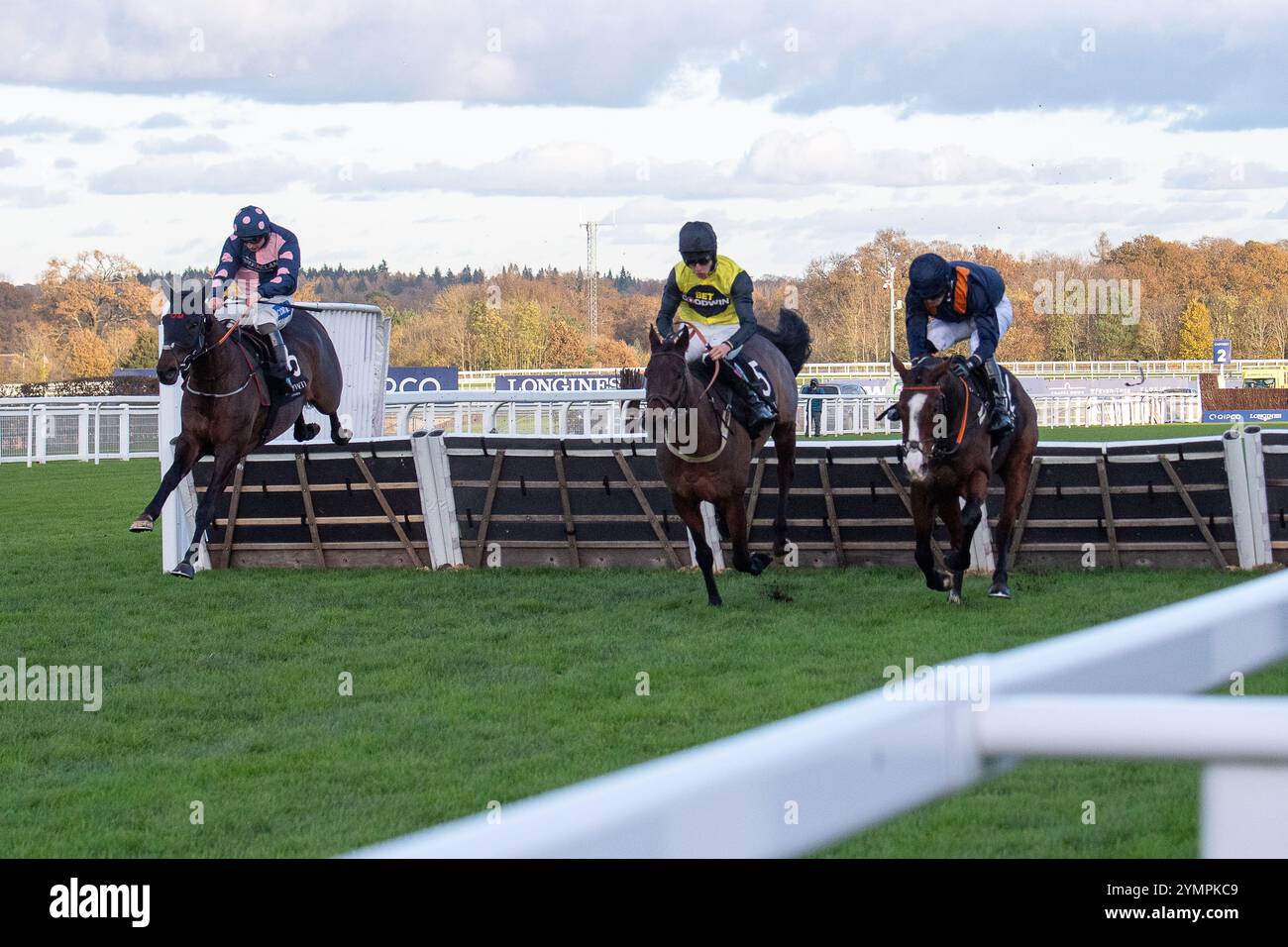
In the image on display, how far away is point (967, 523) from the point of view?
10.2m

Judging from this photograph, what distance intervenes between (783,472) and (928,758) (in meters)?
10.3

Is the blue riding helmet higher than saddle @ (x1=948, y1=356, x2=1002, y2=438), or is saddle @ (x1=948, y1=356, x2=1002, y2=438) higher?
the blue riding helmet

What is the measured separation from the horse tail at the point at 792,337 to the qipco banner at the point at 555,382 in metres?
26.1

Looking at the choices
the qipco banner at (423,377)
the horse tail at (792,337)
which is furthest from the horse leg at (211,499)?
the qipco banner at (423,377)

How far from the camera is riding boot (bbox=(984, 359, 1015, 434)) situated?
33.9 ft

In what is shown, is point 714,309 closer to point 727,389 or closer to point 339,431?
point 727,389

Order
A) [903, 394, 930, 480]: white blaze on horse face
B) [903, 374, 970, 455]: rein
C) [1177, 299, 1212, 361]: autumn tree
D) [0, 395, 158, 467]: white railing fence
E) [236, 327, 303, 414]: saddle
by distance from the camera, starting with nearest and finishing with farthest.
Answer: [903, 394, 930, 480]: white blaze on horse face
[903, 374, 970, 455]: rein
[236, 327, 303, 414]: saddle
[0, 395, 158, 467]: white railing fence
[1177, 299, 1212, 361]: autumn tree

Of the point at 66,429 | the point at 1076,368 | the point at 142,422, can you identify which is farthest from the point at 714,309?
the point at 1076,368

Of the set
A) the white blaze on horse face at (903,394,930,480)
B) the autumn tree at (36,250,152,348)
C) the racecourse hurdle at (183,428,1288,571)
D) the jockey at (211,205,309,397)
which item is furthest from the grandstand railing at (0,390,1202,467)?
the autumn tree at (36,250,152,348)

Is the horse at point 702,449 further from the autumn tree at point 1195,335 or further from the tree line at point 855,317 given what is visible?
the autumn tree at point 1195,335

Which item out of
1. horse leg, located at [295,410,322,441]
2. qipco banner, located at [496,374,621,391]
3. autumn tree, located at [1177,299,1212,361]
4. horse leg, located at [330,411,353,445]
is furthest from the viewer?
autumn tree, located at [1177,299,1212,361]

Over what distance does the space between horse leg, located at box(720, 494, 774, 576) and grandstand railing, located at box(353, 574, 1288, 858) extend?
8436 mm

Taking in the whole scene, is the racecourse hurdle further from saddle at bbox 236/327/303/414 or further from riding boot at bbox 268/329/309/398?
saddle at bbox 236/327/303/414

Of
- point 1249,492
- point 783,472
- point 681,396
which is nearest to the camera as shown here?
point 681,396
